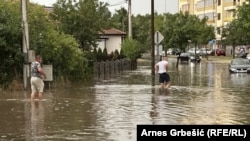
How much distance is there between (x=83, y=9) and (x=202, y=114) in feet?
78.9

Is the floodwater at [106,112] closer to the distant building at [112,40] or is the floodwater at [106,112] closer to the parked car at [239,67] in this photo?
the parked car at [239,67]

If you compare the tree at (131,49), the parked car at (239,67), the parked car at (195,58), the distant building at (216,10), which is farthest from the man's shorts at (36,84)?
the distant building at (216,10)

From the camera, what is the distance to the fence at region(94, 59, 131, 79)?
122ft

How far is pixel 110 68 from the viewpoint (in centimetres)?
4178

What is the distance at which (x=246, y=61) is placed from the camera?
4516 cm

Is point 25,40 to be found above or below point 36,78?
above

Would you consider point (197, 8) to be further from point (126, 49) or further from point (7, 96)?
point (7, 96)

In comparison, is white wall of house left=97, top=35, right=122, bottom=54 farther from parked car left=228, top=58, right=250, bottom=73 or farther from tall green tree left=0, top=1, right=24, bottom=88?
tall green tree left=0, top=1, right=24, bottom=88

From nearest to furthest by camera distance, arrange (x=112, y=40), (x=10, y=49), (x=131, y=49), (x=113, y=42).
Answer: (x=10, y=49) < (x=131, y=49) < (x=112, y=40) < (x=113, y=42)

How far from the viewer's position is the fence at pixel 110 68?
37.2 meters

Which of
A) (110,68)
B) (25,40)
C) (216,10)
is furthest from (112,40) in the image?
(216,10)

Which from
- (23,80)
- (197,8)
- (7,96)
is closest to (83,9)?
(23,80)

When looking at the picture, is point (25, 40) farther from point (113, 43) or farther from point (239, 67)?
point (113, 43)

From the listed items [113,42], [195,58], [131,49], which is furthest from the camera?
[195,58]
